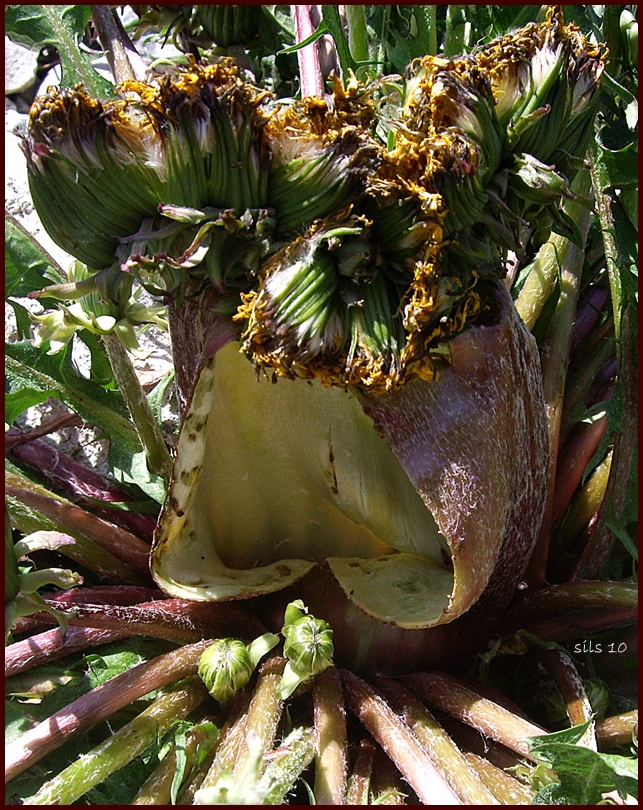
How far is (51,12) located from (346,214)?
1307 millimetres

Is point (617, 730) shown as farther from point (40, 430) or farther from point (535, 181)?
point (40, 430)

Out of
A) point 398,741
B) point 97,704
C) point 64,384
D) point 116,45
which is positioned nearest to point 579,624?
point 398,741

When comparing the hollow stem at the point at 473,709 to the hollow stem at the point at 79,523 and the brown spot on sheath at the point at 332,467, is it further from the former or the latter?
the hollow stem at the point at 79,523

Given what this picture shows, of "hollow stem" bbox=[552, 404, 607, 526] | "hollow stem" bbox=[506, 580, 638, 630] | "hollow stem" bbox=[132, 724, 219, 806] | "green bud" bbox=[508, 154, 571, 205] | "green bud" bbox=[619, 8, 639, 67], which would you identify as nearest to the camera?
"green bud" bbox=[508, 154, 571, 205]

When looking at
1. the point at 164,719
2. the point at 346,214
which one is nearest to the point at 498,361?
the point at 346,214

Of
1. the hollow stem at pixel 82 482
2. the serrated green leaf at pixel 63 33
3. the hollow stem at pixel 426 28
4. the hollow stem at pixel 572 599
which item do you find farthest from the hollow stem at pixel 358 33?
the hollow stem at pixel 572 599

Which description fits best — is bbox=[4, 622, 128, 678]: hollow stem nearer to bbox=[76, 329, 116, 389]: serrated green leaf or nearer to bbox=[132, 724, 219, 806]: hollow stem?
bbox=[132, 724, 219, 806]: hollow stem

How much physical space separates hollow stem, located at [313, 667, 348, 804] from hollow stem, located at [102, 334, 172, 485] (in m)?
0.64

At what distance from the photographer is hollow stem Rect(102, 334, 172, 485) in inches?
73.1

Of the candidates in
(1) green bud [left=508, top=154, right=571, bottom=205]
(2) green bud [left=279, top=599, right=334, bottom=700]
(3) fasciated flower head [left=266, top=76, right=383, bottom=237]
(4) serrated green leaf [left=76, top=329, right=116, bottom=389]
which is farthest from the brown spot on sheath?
(4) serrated green leaf [left=76, top=329, right=116, bottom=389]

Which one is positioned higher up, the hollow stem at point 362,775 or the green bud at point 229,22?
the green bud at point 229,22

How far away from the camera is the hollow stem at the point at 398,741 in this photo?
53.6 inches

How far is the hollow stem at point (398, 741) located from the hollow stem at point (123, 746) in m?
0.33

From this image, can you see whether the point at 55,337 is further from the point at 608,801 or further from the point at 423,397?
the point at 608,801
